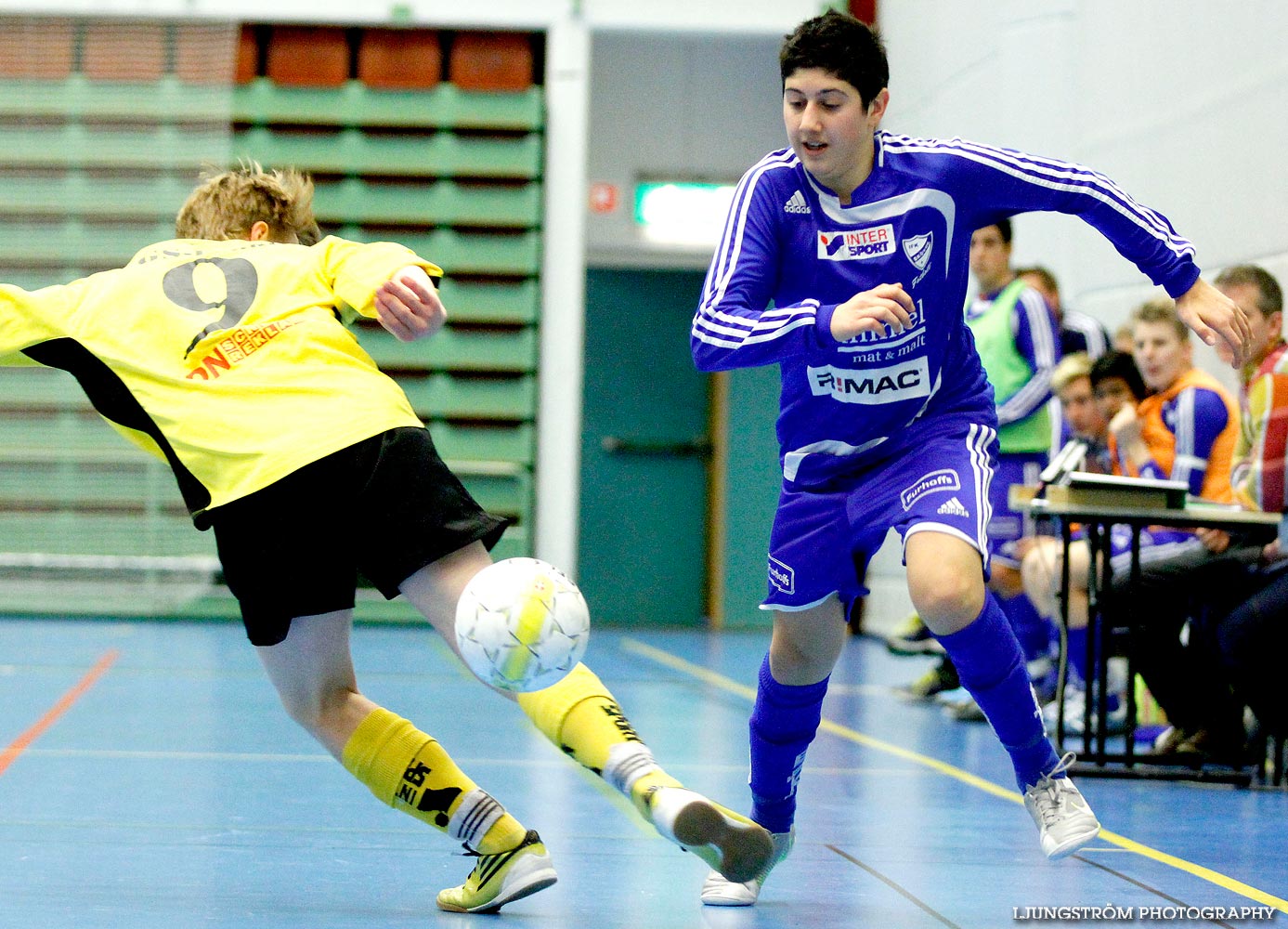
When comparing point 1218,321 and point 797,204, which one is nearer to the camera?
point 1218,321

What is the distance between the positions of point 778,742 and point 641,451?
9.11 m

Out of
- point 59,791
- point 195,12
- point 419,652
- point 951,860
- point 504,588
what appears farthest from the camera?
point 195,12

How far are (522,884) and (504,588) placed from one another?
673 millimetres

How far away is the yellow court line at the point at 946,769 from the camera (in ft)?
10.4

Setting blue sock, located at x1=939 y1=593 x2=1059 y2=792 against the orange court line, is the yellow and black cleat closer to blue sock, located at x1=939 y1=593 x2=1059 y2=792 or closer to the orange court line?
blue sock, located at x1=939 y1=593 x2=1059 y2=792

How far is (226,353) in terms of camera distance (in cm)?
271

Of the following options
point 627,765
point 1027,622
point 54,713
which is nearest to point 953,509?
point 627,765

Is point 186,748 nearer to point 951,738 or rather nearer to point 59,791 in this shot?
point 59,791

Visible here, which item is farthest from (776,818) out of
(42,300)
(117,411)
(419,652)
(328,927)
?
(419,652)

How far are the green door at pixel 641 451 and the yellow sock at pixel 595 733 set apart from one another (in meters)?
9.58

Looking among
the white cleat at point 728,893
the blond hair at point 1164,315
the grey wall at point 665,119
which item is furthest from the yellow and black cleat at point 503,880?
the grey wall at point 665,119

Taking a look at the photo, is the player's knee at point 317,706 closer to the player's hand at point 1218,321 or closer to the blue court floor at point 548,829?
the blue court floor at point 548,829

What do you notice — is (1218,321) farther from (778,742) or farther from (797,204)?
(778,742)

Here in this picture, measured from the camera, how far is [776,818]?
127 inches
